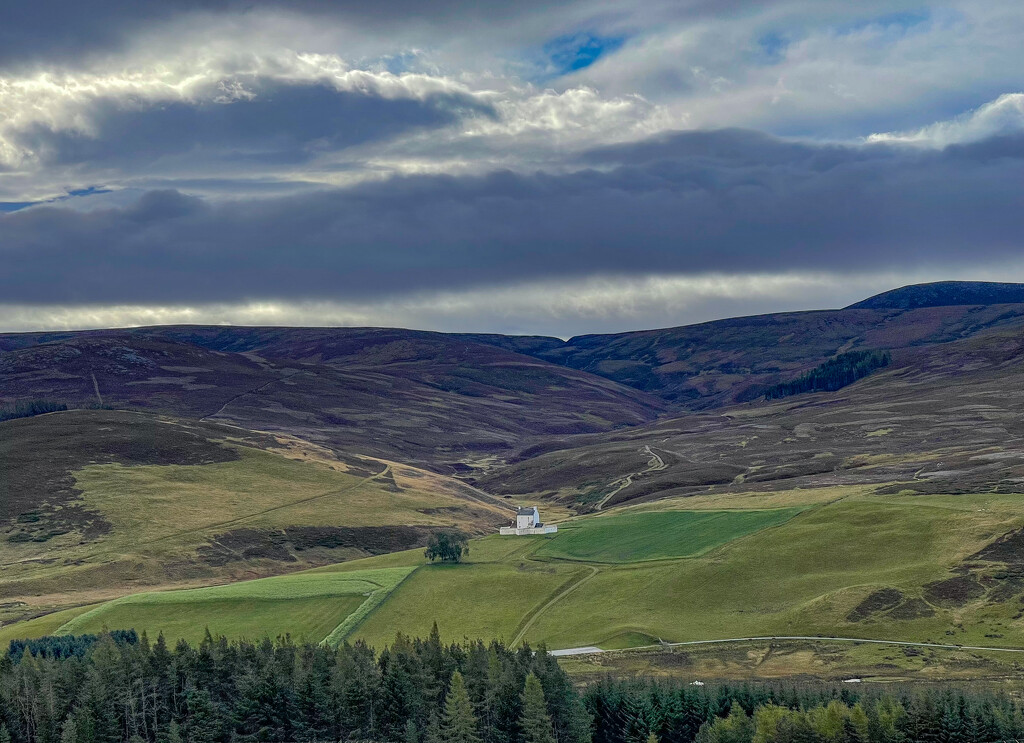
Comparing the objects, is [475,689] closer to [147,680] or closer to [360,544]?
[147,680]

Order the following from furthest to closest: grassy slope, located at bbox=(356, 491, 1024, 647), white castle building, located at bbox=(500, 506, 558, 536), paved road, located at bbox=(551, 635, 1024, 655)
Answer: white castle building, located at bbox=(500, 506, 558, 536)
grassy slope, located at bbox=(356, 491, 1024, 647)
paved road, located at bbox=(551, 635, 1024, 655)

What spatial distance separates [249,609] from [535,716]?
242 ft

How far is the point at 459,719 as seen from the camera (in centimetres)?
7388

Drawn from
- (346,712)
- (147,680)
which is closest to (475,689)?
(346,712)

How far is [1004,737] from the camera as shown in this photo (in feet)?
219

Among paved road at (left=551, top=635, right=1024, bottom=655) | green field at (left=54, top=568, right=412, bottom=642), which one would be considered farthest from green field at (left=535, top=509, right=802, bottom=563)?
paved road at (left=551, top=635, right=1024, bottom=655)

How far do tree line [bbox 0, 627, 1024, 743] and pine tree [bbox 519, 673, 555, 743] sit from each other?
0.10 metres

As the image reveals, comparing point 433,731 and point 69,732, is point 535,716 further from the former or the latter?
point 69,732

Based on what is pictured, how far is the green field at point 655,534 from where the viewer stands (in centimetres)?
14750

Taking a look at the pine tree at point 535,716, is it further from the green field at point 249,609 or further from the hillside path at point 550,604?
the green field at point 249,609

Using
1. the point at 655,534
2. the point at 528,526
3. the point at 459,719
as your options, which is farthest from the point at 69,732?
the point at 528,526

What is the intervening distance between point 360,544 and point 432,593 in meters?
60.4

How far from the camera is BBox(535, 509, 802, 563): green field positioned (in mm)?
147500

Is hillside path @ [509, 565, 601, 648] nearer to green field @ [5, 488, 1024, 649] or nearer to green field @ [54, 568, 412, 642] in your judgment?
green field @ [5, 488, 1024, 649]
